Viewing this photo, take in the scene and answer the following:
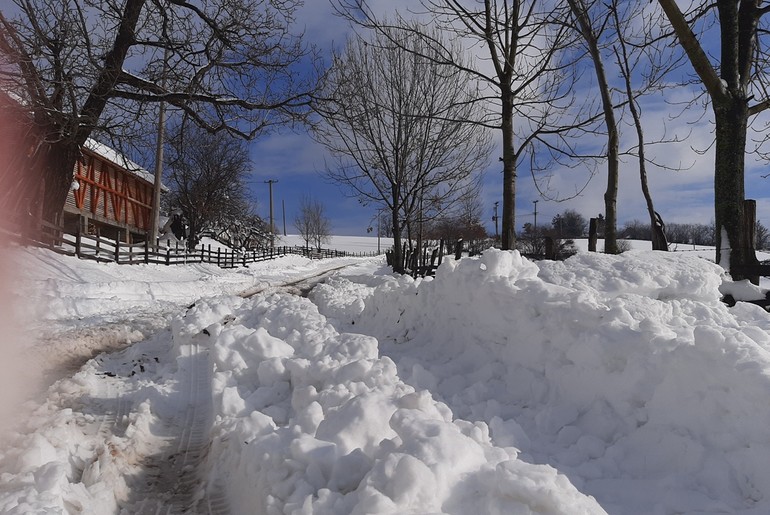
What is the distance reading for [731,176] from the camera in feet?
24.0

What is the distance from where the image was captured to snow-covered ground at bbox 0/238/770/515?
2.24m

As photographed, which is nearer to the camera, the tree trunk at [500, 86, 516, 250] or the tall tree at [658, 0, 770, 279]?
the tall tree at [658, 0, 770, 279]

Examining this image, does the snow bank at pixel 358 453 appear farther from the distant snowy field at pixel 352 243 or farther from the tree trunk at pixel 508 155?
the distant snowy field at pixel 352 243

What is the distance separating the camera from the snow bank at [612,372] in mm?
2645

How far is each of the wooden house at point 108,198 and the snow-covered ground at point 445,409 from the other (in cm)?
2244

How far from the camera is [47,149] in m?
13.1

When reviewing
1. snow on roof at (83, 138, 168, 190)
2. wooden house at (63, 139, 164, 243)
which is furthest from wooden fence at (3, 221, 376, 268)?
wooden house at (63, 139, 164, 243)

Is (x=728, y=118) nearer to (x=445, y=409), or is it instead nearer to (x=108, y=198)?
(x=445, y=409)

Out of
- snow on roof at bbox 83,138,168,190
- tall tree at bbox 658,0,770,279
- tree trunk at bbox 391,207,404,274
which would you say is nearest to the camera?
tall tree at bbox 658,0,770,279

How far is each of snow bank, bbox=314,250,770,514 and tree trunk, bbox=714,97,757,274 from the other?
213 centimetres

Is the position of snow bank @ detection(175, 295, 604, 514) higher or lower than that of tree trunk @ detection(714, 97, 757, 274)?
lower

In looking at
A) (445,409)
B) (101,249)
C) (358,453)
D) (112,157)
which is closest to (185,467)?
(358,453)

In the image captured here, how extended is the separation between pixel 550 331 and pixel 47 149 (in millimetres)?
14417

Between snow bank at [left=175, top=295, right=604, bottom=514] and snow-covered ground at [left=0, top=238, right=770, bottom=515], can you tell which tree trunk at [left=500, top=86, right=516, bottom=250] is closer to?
snow-covered ground at [left=0, top=238, right=770, bottom=515]
